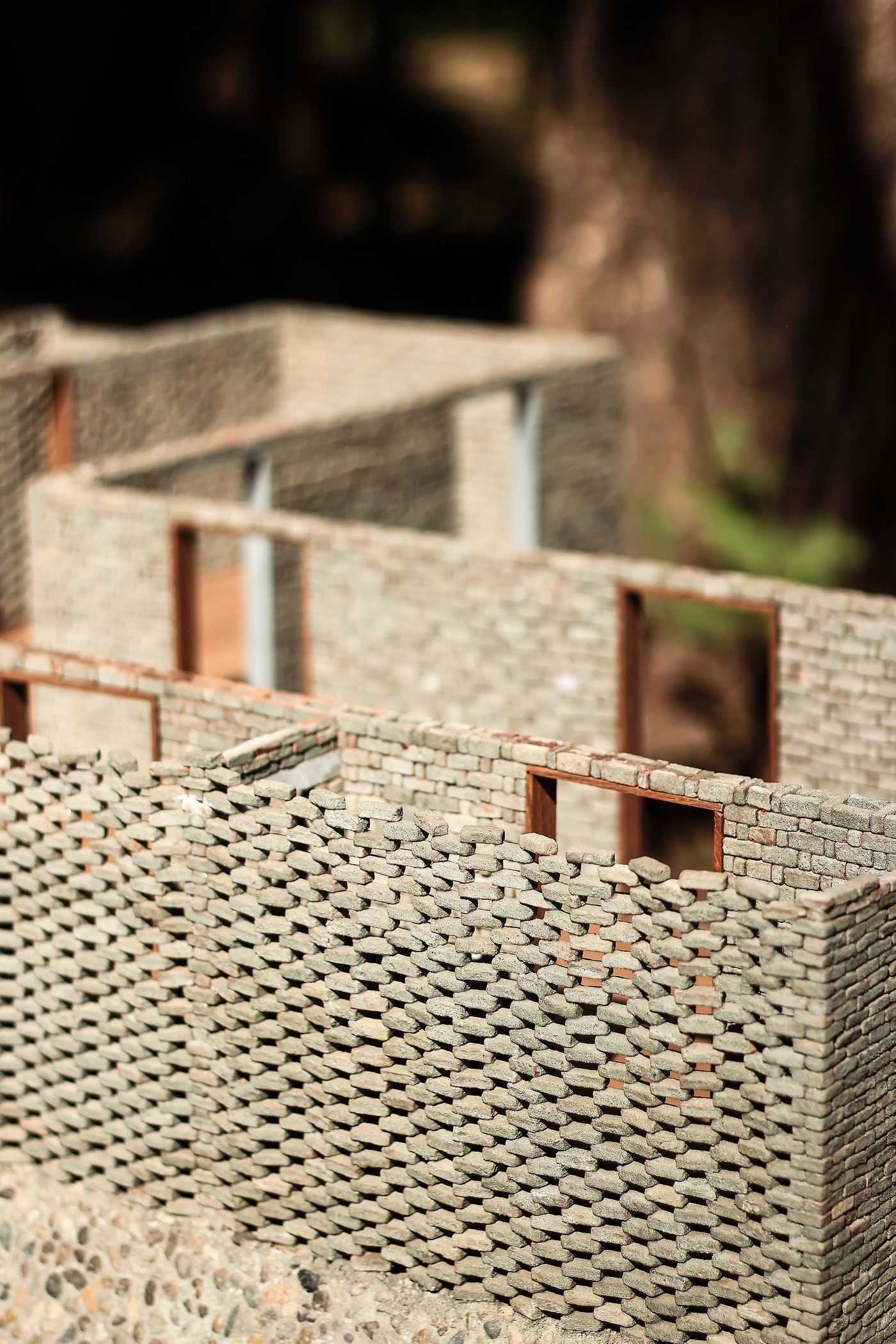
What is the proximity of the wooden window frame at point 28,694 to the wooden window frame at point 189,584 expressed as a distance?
7.30 feet

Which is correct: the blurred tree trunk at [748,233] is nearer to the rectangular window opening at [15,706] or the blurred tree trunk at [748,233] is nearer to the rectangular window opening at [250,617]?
the rectangular window opening at [250,617]

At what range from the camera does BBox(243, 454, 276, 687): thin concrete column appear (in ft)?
50.5

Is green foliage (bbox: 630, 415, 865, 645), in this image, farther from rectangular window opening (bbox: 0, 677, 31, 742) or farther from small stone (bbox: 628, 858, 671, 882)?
small stone (bbox: 628, 858, 671, 882)

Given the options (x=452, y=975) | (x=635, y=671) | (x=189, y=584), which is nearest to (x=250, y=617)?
(x=189, y=584)

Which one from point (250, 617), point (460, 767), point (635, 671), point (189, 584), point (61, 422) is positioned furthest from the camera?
point (61, 422)

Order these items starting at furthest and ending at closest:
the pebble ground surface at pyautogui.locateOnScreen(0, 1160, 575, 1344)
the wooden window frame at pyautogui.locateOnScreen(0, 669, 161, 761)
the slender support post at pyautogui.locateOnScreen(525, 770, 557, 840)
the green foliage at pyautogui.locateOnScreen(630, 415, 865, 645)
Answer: the green foliage at pyautogui.locateOnScreen(630, 415, 865, 645) → the wooden window frame at pyautogui.locateOnScreen(0, 669, 161, 761) → the slender support post at pyautogui.locateOnScreen(525, 770, 557, 840) → the pebble ground surface at pyautogui.locateOnScreen(0, 1160, 575, 1344)

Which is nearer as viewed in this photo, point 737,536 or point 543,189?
point 737,536

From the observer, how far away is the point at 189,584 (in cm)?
1415

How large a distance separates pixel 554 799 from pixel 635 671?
112 inches

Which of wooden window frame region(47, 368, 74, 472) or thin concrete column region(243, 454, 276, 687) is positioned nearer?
thin concrete column region(243, 454, 276, 687)

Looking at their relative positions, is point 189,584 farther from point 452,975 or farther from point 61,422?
point 452,975

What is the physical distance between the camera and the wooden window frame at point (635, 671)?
40.3ft

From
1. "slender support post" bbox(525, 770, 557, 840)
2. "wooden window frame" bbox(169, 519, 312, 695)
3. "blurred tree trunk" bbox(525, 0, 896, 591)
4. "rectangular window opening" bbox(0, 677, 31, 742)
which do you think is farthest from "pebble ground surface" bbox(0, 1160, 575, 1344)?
"blurred tree trunk" bbox(525, 0, 896, 591)

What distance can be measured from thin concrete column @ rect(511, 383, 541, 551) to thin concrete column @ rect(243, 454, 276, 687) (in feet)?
10.9
